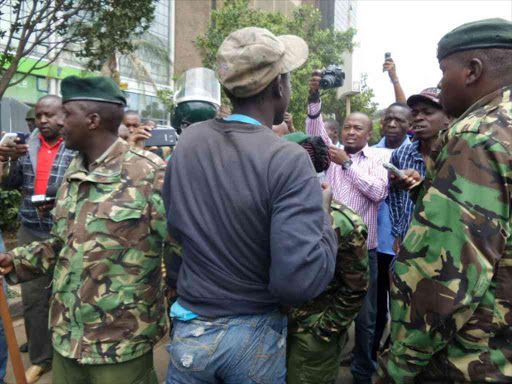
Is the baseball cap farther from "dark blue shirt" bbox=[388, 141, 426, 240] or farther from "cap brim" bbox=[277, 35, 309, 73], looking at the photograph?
"cap brim" bbox=[277, 35, 309, 73]

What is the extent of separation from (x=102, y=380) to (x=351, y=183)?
225cm

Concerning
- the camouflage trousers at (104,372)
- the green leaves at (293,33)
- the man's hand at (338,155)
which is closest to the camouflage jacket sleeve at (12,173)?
the camouflage trousers at (104,372)

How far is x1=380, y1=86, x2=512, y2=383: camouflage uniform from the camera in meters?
1.20

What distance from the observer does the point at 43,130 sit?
11.3 ft

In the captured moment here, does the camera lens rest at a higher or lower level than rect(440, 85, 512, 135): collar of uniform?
higher

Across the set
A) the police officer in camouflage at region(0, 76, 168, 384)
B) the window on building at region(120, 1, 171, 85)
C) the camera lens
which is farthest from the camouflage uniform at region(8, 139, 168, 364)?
the window on building at region(120, 1, 171, 85)

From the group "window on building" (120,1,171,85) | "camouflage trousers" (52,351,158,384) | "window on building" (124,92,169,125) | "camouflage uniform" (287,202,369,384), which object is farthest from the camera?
"window on building" (124,92,169,125)

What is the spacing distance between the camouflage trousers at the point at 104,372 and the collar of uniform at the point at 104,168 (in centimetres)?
83

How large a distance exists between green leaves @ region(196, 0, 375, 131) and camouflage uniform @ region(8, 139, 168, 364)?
1271cm

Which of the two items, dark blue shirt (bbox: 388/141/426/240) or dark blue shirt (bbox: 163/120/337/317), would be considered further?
dark blue shirt (bbox: 388/141/426/240)

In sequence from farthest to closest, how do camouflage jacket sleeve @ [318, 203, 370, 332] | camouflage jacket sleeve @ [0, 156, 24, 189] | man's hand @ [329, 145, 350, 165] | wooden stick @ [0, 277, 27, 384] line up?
camouflage jacket sleeve @ [0, 156, 24, 189], man's hand @ [329, 145, 350, 165], wooden stick @ [0, 277, 27, 384], camouflage jacket sleeve @ [318, 203, 370, 332]

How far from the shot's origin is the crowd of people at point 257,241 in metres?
1.24

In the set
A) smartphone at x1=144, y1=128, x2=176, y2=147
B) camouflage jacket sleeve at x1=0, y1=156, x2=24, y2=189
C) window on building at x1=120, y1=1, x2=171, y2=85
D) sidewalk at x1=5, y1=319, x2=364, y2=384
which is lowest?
sidewalk at x1=5, y1=319, x2=364, y2=384

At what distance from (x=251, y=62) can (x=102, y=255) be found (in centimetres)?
111
